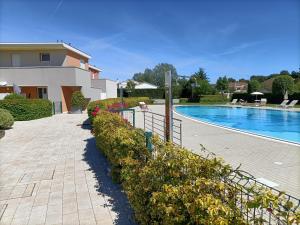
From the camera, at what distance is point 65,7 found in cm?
1493

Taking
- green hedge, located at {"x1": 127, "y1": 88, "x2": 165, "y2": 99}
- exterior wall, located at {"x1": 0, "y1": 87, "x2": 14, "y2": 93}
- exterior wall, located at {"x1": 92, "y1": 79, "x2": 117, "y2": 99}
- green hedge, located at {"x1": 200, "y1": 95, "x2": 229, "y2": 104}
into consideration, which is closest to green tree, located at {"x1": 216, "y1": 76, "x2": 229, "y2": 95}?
green hedge, located at {"x1": 200, "y1": 95, "x2": 229, "y2": 104}

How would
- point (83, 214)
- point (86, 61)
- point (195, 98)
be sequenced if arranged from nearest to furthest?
point (83, 214) < point (86, 61) < point (195, 98)

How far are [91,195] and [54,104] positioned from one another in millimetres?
20939

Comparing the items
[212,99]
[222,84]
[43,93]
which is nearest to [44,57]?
[43,93]

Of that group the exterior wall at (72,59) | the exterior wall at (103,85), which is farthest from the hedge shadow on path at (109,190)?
the exterior wall at (103,85)

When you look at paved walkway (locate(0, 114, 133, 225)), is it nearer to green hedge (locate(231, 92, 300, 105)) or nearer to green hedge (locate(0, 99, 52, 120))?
green hedge (locate(0, 99, 52, 120))

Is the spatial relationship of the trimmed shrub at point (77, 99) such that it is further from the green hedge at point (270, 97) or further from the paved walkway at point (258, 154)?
the green hedge at point (270, 97)

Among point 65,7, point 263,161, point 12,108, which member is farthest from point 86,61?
point 263,161

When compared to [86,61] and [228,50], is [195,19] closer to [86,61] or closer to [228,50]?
[86,61]

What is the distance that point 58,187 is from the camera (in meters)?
6.12

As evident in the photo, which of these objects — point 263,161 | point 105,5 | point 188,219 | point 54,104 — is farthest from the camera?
point 54,104

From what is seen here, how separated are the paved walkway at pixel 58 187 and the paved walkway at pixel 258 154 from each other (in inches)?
141

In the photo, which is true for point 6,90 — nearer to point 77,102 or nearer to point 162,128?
point 77,102

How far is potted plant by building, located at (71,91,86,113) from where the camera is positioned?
24234mm
